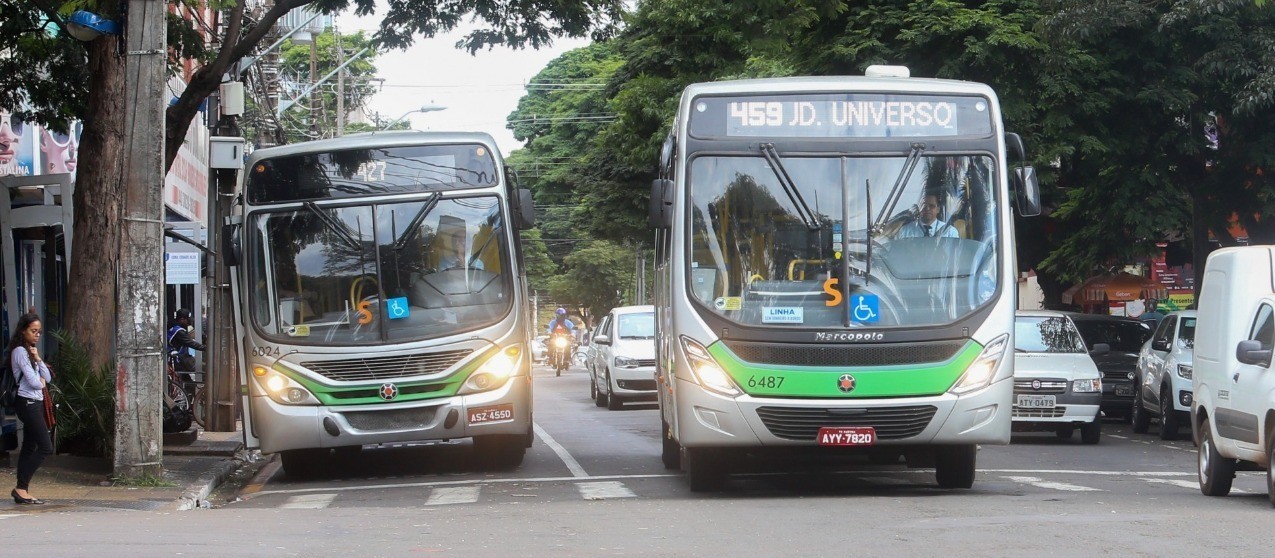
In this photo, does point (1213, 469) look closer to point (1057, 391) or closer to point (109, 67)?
point (1057, 391)

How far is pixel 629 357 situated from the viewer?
90.1 ft

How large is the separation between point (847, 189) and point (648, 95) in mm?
24434

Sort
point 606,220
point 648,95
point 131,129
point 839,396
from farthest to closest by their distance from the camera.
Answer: point 606,220, point 648,95, point 131,129, point 839,396

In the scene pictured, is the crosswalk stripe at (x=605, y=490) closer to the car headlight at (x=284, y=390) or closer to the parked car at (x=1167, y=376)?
the car headlight at (x=284, y=390)

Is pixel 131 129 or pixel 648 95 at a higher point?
pixel 648 95

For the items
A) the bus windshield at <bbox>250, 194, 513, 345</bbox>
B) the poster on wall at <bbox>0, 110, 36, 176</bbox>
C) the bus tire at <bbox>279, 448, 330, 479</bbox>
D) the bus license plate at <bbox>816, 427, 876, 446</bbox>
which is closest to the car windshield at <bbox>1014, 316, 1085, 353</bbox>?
the bus windshield at <bbox>250, 194, 513, 345</bbox>

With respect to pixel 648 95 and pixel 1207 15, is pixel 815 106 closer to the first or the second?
pixel 1207 15

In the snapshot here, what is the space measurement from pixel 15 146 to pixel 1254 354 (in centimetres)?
1499

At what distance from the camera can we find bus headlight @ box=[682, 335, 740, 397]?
11672 millimetres

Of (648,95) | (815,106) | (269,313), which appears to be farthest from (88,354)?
(648,95)

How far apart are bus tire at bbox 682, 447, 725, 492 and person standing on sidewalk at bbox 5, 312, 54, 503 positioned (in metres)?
4.82

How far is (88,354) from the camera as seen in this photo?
51.0ft

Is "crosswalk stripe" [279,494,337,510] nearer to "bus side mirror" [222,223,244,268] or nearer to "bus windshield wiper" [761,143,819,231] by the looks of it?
"bus side mirror" [222,223,244,268]

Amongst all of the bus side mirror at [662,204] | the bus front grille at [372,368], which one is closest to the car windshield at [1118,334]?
the bus front grille at [372,368]
